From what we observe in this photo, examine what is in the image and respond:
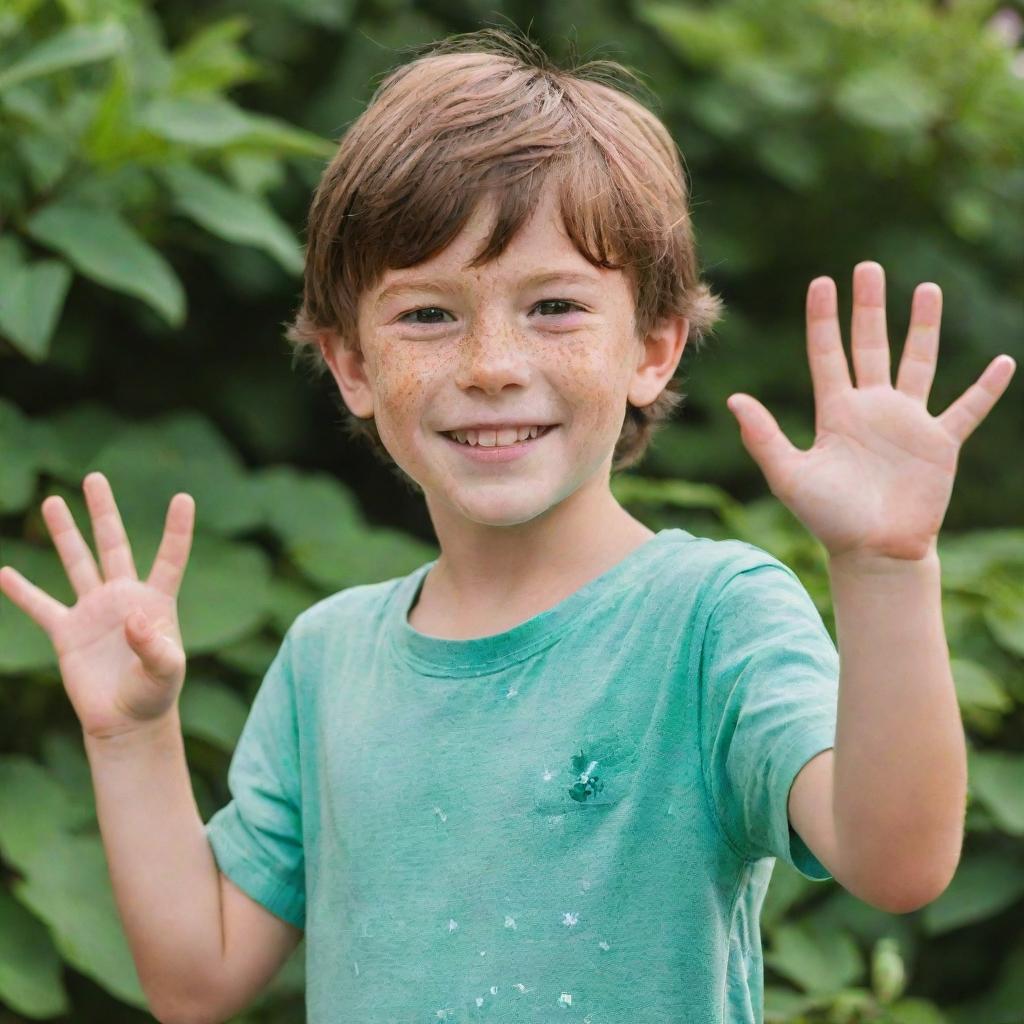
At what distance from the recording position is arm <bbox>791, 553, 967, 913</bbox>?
1183 millimetres

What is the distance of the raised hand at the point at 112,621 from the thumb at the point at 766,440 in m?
0.74

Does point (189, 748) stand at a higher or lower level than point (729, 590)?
lower

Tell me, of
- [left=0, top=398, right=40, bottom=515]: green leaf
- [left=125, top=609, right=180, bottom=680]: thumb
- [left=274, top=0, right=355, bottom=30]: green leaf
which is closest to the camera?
[left=125, top=609, right=180, bottom=680]: thumb

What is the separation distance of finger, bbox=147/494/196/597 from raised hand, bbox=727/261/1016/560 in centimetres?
78

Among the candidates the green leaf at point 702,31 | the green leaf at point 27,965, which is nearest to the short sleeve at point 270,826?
the green leaf at point 27,965

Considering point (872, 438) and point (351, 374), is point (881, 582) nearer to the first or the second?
point (872, 438)

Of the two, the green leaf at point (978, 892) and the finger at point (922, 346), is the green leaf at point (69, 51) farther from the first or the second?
the green leaf at point (978, 892)

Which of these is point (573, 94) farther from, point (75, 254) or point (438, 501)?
point (75, 254)

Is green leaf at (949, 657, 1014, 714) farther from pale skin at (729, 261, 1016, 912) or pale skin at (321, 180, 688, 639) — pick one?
pale skin at (729, 261, 1016, 912)

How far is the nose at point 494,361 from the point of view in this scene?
5.00 feet

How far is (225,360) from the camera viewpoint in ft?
11.1

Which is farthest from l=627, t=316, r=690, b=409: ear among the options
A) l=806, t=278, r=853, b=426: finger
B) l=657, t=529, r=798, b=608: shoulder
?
l=806, t=278, r=853, b=426: finger

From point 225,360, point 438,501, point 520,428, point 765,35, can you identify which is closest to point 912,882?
point 520,428

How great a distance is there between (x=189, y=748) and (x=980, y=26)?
9.02 feet
